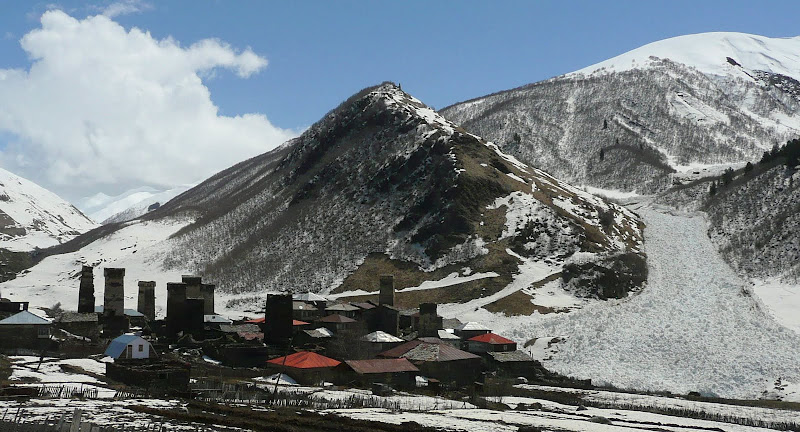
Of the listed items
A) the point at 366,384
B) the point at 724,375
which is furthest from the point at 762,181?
the point at 366,384

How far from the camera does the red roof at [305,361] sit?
54000mm

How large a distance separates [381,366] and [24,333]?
27.9 meters

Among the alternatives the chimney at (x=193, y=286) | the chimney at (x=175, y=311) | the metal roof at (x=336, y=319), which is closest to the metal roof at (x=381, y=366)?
the metal roof at (x=336, y=319)

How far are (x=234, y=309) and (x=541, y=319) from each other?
42.4 metres

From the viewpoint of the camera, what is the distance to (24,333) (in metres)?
58.6

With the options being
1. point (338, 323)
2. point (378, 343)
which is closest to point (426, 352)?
point (378, 343)

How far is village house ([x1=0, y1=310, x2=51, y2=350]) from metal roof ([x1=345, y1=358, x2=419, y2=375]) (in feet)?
→ 79.9

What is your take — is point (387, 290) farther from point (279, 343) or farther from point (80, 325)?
point (80, 325)

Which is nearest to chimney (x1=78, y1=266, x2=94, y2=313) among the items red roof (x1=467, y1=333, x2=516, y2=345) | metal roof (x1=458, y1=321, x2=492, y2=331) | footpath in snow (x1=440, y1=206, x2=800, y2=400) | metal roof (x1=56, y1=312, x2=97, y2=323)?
metal roof (x1=56, y1=312, x2=97, y2=323)

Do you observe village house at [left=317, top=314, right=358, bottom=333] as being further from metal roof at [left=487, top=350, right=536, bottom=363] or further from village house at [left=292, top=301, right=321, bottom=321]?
metal roof at [left=487, top=350, right=536, bottom=363]

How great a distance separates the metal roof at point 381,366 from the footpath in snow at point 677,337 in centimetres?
1876

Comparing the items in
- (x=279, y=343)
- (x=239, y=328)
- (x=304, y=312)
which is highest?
(x=304, y=312)

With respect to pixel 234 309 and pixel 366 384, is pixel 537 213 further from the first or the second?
pixel 366 384

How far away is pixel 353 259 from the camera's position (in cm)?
12144
